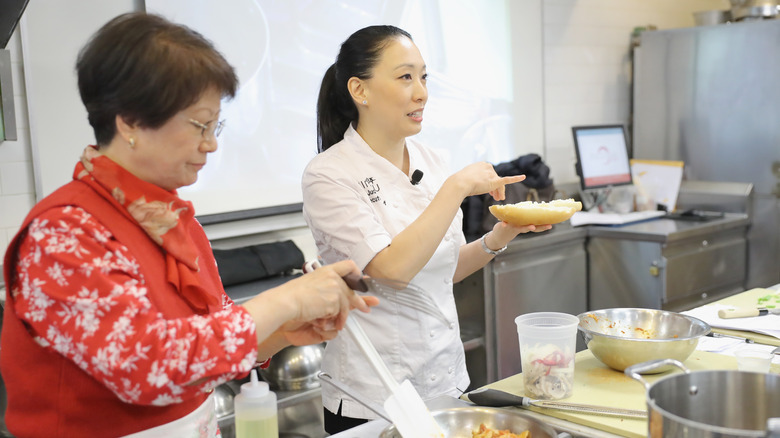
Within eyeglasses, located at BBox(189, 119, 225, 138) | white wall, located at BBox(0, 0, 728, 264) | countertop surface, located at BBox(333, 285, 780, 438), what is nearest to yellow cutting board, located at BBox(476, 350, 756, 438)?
countertop surface, located at BBox(333, 285, 780, 438)

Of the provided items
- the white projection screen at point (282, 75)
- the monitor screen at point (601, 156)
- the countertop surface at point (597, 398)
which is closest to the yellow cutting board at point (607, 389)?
the countertop surface at point (597, 398)

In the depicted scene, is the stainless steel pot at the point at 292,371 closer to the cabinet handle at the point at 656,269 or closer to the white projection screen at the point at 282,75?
the white projection screen at the point at 282,75

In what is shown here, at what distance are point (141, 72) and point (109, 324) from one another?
388 millimetres

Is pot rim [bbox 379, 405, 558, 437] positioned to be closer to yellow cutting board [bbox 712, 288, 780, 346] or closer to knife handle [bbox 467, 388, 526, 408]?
knife handle [bbox 467, 388, 526, 408]

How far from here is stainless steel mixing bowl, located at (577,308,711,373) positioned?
1.72 m

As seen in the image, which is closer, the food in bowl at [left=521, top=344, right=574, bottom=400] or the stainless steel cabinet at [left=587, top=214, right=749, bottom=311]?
the food in bowl at [left=521, top=344, right=574, bottom=400]

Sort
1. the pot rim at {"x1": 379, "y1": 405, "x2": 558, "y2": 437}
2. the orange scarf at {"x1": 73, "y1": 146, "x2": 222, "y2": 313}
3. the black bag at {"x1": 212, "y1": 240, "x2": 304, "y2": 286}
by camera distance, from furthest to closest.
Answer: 1. the black bag at {"x1": 212, "y1": 240, "x2": 304, "y2": 286}
2. the pot rim at {"x1": 379, "y1": 405, "x2": 558, "y2": 437}
3. the orange scarf at {"x1": 73, "y1": 146, "x2": 222, "y2": 313}

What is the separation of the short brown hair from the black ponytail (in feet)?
2.82

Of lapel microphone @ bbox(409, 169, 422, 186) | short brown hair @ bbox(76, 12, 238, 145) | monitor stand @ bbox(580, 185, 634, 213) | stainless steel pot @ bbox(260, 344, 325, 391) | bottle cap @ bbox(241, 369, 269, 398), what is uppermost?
short brown hair @ bbox(76, 12, 238, 145)

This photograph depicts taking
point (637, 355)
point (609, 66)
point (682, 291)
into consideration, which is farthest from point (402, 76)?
point (609, 66)

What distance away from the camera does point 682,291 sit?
405 centimetres

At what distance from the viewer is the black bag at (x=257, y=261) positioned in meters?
3.03

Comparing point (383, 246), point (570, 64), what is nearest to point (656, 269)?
point (570, 64)

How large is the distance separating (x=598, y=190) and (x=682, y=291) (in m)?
0.78
